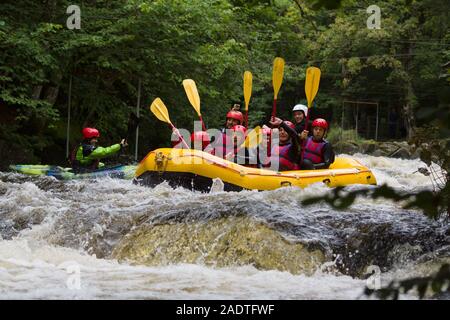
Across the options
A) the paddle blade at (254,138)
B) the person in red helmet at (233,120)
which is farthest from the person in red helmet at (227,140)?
the paddle blade at (254,138)

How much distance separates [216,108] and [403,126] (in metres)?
15.7

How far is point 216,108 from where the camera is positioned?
17.3 metres

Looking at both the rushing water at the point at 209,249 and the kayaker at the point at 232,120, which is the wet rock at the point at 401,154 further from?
the rushing water at the point at 209,249

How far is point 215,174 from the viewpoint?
8.55 metres

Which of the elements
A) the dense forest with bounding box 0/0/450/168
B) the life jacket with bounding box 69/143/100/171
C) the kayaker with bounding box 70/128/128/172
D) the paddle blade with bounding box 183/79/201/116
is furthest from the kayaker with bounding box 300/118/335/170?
the life jacket with bounding box 69/143/100/171

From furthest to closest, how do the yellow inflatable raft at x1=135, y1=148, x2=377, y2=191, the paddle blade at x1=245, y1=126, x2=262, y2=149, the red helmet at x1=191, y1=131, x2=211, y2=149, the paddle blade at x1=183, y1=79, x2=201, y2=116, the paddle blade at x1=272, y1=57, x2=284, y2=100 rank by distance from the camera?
the paddle blade at x1=183, y1=79, x2=201, y2=116, the red helmet at x1=191, y1=131, x2=211, y2=149, the paddle blade at x1=245, y1=126, x2=262, y2=149, the paddle blade at x1=272, y1=57, x2=284, y2=100, the yellow inflatable raft at x1=135, y1=148, x2=377, y2=191

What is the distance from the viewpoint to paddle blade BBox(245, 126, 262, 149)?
895 centimetres

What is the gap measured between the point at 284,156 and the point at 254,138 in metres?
0.51

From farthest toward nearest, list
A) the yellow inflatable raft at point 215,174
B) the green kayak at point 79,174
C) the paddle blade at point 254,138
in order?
the green kayak at point 79,174
the paddle blade at point 254,138
the yellow inflatable raft at point 215,174

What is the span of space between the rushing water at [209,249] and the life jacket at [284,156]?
1943mm

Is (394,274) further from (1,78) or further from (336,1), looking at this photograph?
(1,78)

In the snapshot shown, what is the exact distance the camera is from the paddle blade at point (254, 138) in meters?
8.95

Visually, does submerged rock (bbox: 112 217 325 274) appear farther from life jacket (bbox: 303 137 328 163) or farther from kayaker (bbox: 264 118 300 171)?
life jacket (bbox: 303 137 328 163)

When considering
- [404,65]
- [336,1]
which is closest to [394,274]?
[336,1]
